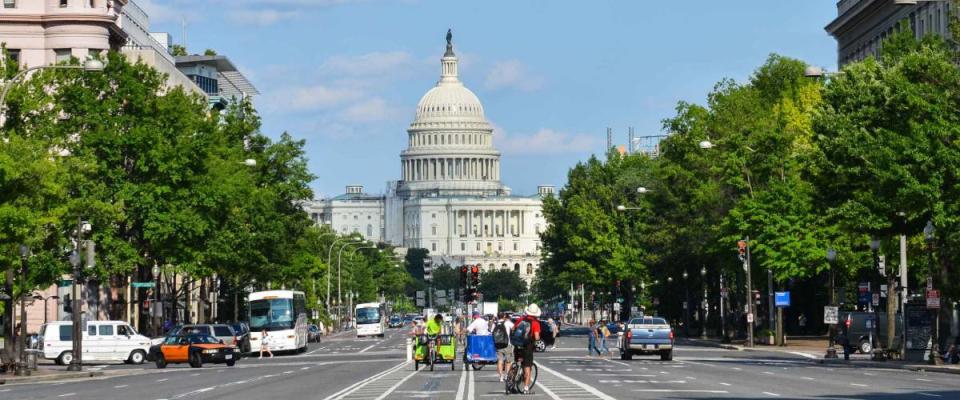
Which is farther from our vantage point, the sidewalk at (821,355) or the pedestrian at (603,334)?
the pedestrian at (603,334)

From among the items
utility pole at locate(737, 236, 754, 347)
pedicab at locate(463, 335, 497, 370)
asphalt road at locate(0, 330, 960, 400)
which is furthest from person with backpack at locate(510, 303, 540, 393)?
utility pole at locate(737, 236, 754, 347)

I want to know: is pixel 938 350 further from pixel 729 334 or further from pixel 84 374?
pixel 729 334

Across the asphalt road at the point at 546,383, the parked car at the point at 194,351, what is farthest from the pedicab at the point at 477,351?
the parked car at the point at 194,351

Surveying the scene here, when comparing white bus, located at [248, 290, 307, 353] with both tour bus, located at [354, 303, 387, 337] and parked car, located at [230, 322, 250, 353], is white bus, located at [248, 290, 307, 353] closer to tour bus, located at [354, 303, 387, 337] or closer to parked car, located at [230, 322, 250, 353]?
parked car, located at [230, 322, 250, 353]

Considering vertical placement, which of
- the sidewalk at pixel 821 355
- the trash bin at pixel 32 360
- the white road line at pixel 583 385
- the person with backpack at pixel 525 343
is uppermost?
the person with backpack at pixel 525 343

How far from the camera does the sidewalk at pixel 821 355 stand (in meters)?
57.6

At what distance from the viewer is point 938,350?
6100 centimetres

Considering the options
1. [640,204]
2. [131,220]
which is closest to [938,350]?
[131,220]

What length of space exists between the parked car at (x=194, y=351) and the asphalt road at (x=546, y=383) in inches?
155

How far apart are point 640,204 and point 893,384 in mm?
91787

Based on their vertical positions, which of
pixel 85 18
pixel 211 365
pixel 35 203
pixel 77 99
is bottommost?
pixel 211 365

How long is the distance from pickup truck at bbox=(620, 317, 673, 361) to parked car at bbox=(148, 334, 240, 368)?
14496mm

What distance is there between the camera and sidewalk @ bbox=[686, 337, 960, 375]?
2269 inches

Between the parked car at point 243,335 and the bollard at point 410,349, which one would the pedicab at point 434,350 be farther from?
the parked car at point 243,335
